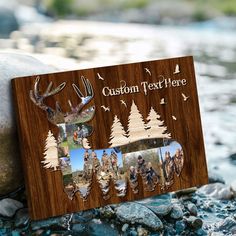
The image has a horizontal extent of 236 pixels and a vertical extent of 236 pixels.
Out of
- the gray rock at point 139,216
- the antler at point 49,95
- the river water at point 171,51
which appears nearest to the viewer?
the antler at point 49,95

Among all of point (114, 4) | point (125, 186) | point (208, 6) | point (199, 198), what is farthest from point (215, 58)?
point (114, 4)

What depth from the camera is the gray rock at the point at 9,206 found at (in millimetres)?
1827

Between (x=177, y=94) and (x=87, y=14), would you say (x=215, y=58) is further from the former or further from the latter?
(x=87, y=14)

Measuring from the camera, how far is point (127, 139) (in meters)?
1.79

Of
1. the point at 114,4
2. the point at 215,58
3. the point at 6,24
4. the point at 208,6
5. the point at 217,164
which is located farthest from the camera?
the point at 114,4

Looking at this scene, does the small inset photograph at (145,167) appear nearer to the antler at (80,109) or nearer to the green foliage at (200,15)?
the antler at (80,109)

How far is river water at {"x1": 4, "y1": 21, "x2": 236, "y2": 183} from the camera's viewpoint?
3.08 meters

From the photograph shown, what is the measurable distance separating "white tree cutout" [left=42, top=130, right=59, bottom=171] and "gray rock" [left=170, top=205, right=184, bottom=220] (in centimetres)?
52

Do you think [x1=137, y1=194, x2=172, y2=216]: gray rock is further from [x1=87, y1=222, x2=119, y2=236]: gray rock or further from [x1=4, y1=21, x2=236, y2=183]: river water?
[x1=4, y1=21, x2=236, y2=183]: river water

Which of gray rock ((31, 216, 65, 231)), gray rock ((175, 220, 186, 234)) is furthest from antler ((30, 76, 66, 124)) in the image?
gray rock ((175, 220, 186, 234))

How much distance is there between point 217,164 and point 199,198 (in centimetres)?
54

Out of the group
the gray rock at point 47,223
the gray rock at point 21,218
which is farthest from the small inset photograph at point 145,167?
the gray rock at point 21,218

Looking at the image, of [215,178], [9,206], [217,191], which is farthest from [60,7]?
[9,206]

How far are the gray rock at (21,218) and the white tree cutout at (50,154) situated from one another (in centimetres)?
25
